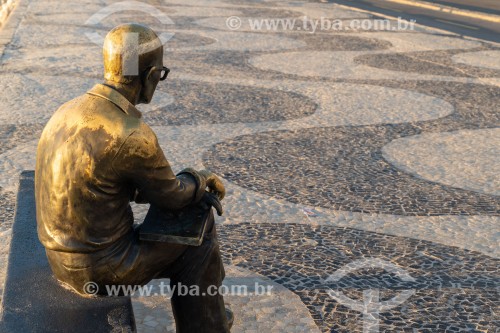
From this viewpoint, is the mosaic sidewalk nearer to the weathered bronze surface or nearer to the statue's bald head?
the weathered bronze surface

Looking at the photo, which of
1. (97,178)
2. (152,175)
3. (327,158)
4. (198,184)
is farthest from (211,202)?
(327,158)

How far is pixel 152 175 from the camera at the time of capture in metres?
2.80

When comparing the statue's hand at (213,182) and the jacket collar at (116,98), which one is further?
the statue's hand at (213,182)

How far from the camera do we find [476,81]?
971 centimetres

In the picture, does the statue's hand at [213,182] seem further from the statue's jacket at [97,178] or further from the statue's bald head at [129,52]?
the statue's bald head at [129,52]

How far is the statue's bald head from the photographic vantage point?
2.83 m

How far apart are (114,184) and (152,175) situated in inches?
5.7

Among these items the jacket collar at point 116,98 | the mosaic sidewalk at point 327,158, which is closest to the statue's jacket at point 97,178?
the jacket collar at point 116,98

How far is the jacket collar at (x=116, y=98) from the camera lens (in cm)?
280

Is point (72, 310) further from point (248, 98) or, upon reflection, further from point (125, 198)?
point (248, 98)

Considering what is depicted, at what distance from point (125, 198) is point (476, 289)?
6.99 ft

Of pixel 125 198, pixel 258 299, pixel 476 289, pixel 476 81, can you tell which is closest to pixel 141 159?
pixel 125 198

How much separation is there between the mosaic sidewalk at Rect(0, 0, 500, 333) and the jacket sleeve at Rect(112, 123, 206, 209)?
37.2 inches

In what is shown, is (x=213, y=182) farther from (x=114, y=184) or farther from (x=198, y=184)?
(x=114, y=184)
